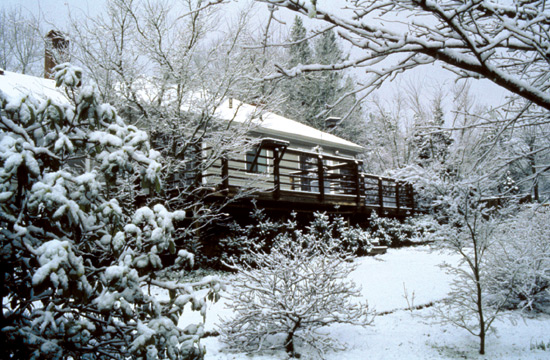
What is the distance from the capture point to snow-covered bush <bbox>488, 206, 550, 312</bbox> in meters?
6.96

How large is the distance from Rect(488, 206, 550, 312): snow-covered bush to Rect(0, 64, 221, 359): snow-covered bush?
6.16 m

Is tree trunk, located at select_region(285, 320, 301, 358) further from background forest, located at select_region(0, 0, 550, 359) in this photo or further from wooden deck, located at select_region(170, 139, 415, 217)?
wooden deck, located at select_region(170, 139, 415, 217)

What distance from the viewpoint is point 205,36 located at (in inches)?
Answer: 425

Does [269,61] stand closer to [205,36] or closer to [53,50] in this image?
[205,36]

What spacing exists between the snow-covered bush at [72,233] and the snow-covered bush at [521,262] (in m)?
6.16

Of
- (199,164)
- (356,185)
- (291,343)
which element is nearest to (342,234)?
(356,185)

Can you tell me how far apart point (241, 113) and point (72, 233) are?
10.1m

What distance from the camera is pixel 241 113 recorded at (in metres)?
12.4

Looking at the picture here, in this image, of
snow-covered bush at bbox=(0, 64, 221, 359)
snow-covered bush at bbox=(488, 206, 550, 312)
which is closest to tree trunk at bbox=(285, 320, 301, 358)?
snow-covered bush at bbox=(0, 64, 221, 359)

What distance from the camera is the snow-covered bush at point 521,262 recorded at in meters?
6.96

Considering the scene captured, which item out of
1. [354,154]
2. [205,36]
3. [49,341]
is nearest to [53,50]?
[205,36]

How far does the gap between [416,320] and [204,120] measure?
671cm

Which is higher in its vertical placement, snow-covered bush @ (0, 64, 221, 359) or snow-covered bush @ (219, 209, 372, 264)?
snow-covered bush @ (0, 64, 221, 359)

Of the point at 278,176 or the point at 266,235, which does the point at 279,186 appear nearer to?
the point at 278,176
